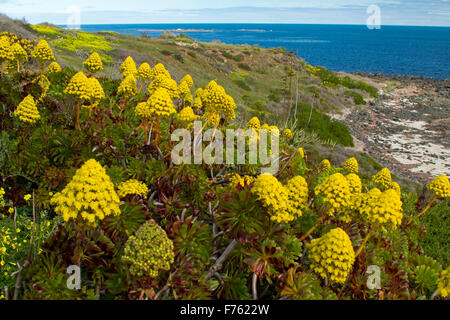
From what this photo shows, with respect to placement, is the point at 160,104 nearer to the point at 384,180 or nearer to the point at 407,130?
the point at 384,180

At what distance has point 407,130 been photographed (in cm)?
2866

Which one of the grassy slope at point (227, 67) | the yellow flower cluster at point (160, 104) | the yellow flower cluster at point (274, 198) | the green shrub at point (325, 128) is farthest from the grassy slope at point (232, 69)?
the yellow flower cluster at point (274, 198)

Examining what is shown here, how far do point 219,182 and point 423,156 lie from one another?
2306 cm

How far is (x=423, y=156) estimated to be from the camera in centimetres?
2238

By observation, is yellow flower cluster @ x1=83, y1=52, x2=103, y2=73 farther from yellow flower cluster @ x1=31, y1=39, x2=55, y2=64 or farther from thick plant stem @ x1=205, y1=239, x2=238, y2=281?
thick plant stem @ x1=205, y1=239, x2=238, y2=281

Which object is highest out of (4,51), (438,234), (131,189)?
(4,51)

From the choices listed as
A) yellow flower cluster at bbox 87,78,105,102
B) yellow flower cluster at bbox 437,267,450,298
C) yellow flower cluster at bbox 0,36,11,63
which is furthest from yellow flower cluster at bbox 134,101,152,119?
yellow flower cluster at bbox 437,267,450,298

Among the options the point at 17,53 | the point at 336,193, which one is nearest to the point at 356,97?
the point at 17,53

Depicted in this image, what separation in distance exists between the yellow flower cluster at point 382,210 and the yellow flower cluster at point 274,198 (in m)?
0.73

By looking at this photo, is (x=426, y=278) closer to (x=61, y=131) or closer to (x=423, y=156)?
(x=61, y=131)

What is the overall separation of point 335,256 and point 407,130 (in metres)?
30.6

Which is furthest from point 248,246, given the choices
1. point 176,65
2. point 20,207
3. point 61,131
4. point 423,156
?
point 176,65

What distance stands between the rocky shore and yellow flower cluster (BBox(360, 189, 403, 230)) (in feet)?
59.2

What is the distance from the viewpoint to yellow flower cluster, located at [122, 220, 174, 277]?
2.34 m
